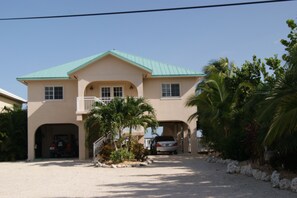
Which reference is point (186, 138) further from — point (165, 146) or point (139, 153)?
point (139, 153)

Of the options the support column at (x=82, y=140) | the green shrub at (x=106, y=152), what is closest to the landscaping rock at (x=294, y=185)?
the green shrub at (x=106, y=152)

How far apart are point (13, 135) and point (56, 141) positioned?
3619mm

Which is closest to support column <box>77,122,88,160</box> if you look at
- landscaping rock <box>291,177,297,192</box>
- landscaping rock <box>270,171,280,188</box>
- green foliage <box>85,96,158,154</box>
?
green foliage <box>85,96,158,154</box>

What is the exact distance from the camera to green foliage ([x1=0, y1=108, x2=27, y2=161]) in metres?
29.4

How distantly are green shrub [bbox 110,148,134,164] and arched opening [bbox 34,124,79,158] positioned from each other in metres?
10.5

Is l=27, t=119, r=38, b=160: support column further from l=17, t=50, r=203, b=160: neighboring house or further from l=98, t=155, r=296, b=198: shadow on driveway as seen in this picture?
l=98, t=155, r=296, b=198: shadow on driveway

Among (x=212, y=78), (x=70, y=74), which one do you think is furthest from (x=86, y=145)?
(x=212, y=78)

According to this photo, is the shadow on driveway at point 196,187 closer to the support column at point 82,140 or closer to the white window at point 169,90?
the support column at point 82,140

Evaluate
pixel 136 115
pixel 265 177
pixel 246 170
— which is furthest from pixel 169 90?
pixel 265 177

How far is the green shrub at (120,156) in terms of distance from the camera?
22.3 m

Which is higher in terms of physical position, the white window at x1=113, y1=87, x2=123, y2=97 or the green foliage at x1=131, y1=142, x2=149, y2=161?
the white window at x1=113, y1=87, x2=123, y2=97

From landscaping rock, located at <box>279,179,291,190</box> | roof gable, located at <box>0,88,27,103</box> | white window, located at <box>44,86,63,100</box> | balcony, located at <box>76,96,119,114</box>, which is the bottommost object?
landscaping rock, located at <box>279,179,291,190</box>

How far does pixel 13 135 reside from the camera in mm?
29688

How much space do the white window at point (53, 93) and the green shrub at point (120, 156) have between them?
8789mm
